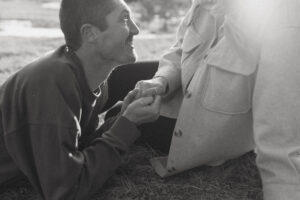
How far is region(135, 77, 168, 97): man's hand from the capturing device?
2.28 metres

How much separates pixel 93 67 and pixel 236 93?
72cm

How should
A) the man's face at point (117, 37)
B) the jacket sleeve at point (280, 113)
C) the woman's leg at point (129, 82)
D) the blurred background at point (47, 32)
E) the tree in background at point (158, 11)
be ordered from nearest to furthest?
the jacket sleeve at point (280, 113) < the man's face at point (117, 37) < the woman's leg at point (129, 82) < the blurred background at point (47, 32) < the tree in background at point (158, 11)

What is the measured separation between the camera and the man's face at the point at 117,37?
2.21 m

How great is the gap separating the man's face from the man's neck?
0.12 feet

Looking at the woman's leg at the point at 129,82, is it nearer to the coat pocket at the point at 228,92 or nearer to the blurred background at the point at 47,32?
the coat pocket at the point at 228,92

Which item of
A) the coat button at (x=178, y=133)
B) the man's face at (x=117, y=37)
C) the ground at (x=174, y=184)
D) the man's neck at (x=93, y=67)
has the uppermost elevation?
the man's face at (x=117, y=37)

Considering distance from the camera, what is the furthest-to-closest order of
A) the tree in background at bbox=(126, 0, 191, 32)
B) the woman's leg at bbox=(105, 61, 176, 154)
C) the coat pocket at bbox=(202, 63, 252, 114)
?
the tree in background at bbox=(126, 0, 191, 32) → the woman's leg at bbox=(105, 61, 176, 154) → the coat pocket at bbox=(202, 63, 252, 114)

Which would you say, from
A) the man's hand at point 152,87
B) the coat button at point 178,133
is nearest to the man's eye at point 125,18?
the man's hand at point 152,87

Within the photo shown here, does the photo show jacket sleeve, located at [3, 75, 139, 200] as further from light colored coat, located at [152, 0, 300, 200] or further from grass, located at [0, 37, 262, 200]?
light colored coat, located at [152, 0, 300, 200]

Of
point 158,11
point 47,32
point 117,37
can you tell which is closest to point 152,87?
point 117,37

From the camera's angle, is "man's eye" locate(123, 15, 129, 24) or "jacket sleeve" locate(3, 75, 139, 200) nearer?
"jacket sleeve" locate(3, 75, 139, 200)

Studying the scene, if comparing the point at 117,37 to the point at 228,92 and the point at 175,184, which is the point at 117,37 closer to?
the point at 228,92

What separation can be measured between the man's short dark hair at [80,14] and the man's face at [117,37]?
0.03 metres

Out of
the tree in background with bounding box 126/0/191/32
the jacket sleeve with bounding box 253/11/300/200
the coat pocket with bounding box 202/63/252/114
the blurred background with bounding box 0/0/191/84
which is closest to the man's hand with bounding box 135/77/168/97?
the coat pocket with bounding box 202/63/252/114
